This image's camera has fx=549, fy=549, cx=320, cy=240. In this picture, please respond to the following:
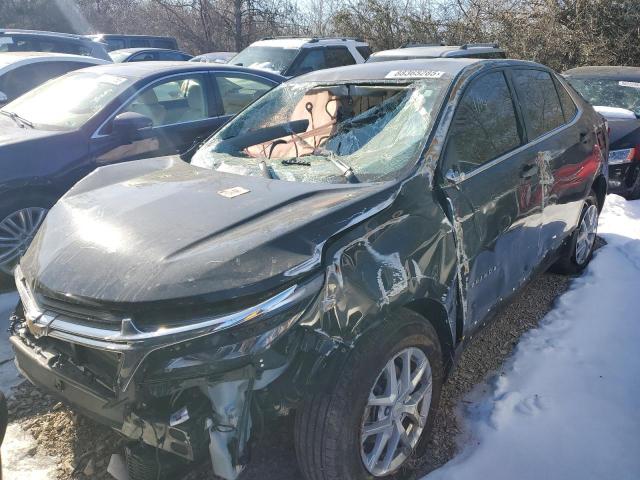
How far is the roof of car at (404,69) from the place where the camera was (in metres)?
3.04

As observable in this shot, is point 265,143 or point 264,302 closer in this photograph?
point 264,302

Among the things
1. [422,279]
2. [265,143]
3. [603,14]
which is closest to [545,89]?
[265,143]

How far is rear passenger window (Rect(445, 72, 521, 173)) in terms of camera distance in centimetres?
270

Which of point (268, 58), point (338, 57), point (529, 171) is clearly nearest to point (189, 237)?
point (529, 171)

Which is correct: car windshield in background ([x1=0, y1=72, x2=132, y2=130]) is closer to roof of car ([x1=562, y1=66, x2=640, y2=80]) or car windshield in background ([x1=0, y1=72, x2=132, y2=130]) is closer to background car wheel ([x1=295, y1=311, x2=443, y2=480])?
background car wheel ([x1=295, y1=311, x2=443, y2=480])

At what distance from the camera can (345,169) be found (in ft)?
8.73

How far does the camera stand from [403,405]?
2324mm

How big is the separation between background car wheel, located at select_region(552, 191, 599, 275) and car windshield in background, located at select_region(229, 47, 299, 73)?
6.43 meters

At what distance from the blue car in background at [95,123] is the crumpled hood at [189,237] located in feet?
4.85

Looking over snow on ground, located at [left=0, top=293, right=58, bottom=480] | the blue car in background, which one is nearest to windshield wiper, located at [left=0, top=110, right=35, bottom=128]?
the blue car in background

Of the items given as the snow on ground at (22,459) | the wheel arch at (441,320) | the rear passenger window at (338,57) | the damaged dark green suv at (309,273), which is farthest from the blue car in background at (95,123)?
the rear passenger window at (338,57)

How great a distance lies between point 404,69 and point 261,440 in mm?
2153

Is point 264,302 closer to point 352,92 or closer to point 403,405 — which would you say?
point 403,405

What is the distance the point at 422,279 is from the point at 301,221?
1.90 feet
